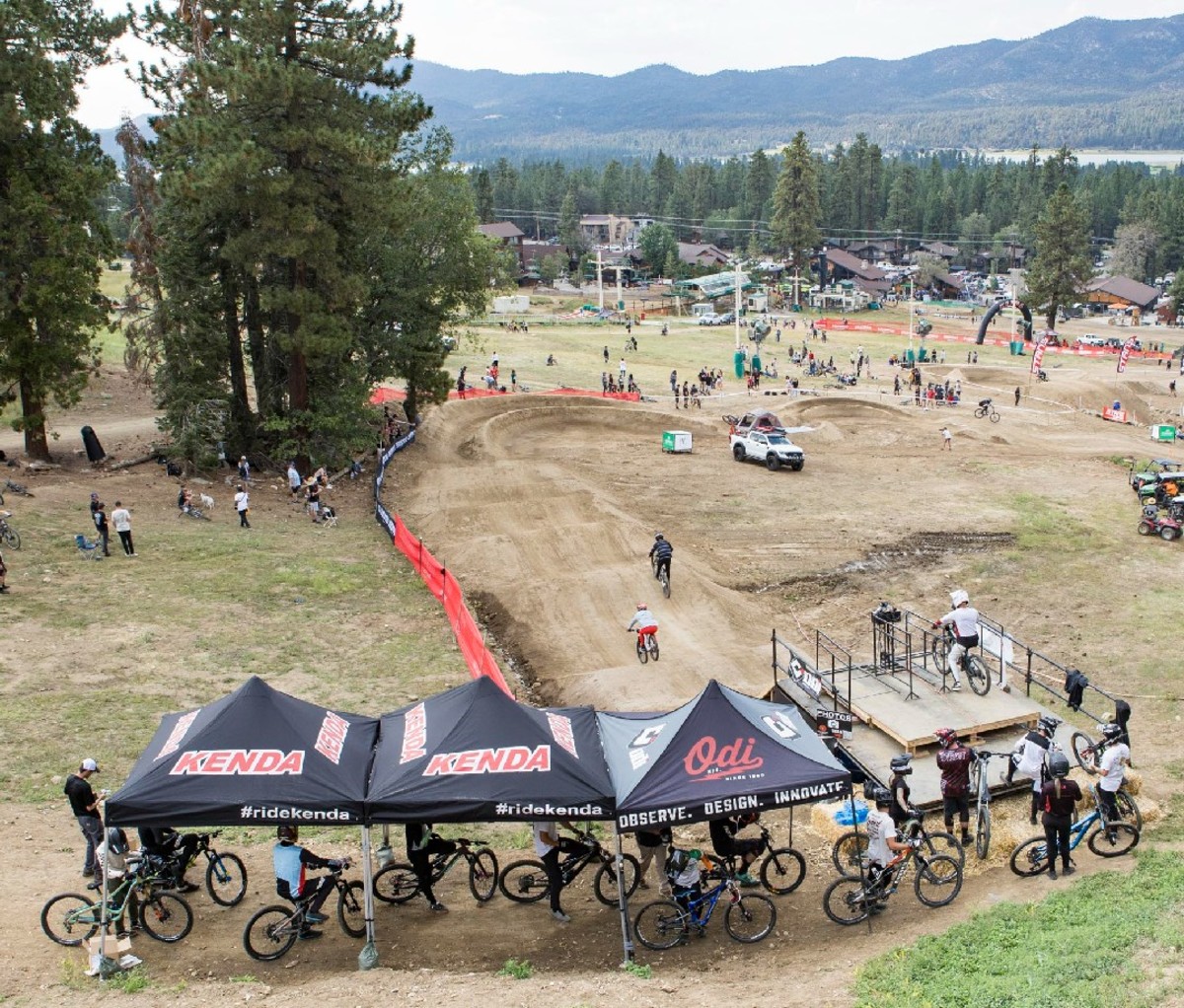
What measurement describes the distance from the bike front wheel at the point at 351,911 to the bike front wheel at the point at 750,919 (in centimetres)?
411

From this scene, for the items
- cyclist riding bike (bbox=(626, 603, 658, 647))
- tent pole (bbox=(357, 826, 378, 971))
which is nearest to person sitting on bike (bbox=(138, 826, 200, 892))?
tent pole (bbox=(357, 826, 378, 971))

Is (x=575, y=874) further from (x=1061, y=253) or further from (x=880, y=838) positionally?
(x=1061, y=253)

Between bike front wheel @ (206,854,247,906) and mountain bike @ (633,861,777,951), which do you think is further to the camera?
bike front wheel @ (206,854,247,906)

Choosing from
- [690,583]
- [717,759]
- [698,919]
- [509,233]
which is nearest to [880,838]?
[717,759]

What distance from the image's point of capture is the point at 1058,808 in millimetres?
12438

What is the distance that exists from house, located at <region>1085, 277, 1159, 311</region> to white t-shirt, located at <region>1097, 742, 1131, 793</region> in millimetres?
118079

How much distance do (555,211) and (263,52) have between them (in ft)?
545

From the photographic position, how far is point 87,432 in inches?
1481

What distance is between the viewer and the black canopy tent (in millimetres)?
11141

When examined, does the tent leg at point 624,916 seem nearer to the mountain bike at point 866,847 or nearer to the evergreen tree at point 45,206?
the mountain bike at point 866,847

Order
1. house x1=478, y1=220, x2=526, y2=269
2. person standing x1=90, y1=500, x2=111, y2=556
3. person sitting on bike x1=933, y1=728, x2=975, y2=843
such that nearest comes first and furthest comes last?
person sitting on bike x1=933, y1=728, x2=975, y2=843 < person standing x1=90, y1=500, x2=111, y2=556 < house x1=478, y1=220, x2=526, y2=269

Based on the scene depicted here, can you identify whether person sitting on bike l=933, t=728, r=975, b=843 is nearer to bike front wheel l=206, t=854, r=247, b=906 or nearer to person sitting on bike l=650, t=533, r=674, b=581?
bike front wheel l=206, t=854, r=247, b=906

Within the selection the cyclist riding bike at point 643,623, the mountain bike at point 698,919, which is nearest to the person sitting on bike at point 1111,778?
the mountain bike at point 698,919

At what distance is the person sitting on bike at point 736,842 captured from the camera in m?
12.4
